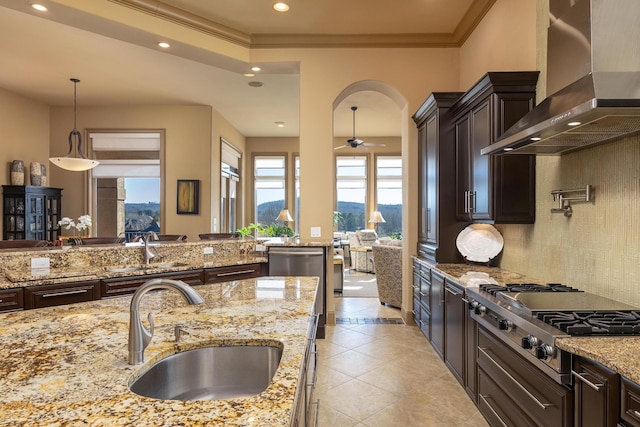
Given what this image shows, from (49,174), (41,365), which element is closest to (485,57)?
(41,365)

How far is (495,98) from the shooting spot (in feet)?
9.34

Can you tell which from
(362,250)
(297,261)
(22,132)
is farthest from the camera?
(362,250)

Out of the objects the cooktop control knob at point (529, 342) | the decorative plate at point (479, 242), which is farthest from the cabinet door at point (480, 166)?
the cooktop control knob at point (529, 342)

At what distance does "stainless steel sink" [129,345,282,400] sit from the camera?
128 centimetres

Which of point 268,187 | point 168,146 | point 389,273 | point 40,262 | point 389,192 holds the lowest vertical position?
point 389,273

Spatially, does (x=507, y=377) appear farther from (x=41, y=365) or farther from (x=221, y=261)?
(x=221, y=261)

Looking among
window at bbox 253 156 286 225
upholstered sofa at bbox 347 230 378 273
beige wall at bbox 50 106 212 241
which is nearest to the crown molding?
beige wall at bbox 50 106 212 241

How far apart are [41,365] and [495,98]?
3076 millimetres

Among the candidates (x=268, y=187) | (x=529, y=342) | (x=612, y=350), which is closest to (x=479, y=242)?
(x=529, y=342)

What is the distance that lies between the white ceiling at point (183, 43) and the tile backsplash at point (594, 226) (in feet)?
6.90

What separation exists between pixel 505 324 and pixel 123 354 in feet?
5.82

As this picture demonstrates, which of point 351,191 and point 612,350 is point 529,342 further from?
point 351,191

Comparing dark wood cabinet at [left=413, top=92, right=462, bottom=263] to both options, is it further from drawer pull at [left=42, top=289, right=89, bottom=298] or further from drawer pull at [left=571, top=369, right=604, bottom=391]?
drawer pull at [left=42, top=289, right=89, bottom=298]

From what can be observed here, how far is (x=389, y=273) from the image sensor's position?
5246 mm
